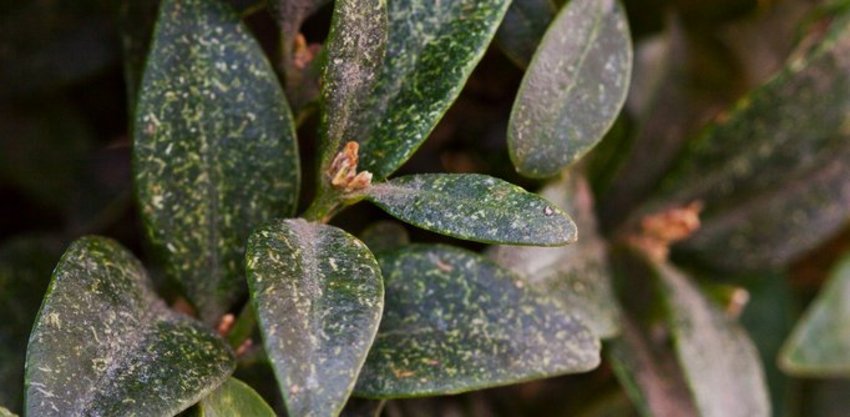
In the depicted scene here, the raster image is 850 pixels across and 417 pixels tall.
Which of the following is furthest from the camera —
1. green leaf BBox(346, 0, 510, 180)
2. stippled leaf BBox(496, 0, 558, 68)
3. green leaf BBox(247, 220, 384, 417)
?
stippled leaf BBox(496, 0, 558, 68)

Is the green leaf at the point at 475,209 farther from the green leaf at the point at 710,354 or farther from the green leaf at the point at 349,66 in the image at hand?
the green leaf at the point at 710,354

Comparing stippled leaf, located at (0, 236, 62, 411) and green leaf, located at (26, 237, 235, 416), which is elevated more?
green leaf, located at (26, 237, 235, 416)

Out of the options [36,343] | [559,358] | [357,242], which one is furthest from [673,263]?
[36,343]

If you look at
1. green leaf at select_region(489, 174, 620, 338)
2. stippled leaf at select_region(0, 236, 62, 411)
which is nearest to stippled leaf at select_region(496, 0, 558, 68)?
green leaf at select_region(489, 174, 620, 338)

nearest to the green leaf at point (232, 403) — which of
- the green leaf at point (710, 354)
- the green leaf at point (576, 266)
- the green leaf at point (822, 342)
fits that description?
the green leaf at point (576, 266)

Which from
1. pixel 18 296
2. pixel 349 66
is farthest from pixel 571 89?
pixel 18 296

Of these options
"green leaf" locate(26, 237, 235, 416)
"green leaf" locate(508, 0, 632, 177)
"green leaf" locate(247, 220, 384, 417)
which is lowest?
"green leaf" locate(26, 237, 235, 416)

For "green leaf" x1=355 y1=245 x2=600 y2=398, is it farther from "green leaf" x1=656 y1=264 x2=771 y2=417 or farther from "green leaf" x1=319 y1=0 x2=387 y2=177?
"green leaf" x1=656 y1=264 x2=771 y2=417
